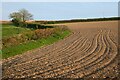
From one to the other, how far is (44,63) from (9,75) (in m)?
3.59

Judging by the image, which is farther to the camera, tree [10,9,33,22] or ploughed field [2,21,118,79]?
tree [10,9,33,22]

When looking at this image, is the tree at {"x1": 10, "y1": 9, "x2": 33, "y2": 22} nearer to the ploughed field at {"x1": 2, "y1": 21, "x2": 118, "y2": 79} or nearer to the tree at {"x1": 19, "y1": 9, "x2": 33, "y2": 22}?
the tree at {"x1": 19, "y1": 9, "x2": 33, "y2": 22}

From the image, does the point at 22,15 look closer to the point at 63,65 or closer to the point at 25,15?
the point at 25,15

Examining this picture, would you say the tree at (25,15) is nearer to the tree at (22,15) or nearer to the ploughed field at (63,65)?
the tree at (22,15)

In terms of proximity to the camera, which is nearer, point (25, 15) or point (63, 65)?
point (63, 65)

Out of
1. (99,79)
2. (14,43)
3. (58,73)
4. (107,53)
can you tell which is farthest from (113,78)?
(14,43)

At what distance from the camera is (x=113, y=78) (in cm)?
1430

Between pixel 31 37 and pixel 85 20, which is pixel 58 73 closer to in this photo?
pixel 31 37

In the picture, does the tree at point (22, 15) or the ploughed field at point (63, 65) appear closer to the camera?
the ploughed field at point (63, 65)

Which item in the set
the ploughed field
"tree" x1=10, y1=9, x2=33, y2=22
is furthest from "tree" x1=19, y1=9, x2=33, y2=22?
the ploughed field

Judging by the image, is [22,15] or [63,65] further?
[22,15]

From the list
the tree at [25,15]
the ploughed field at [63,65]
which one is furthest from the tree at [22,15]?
the ploughed field at [63,65]

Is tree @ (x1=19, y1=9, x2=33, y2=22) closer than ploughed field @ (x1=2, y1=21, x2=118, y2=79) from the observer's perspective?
No

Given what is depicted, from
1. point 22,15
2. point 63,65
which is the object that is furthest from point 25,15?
point 63,65
